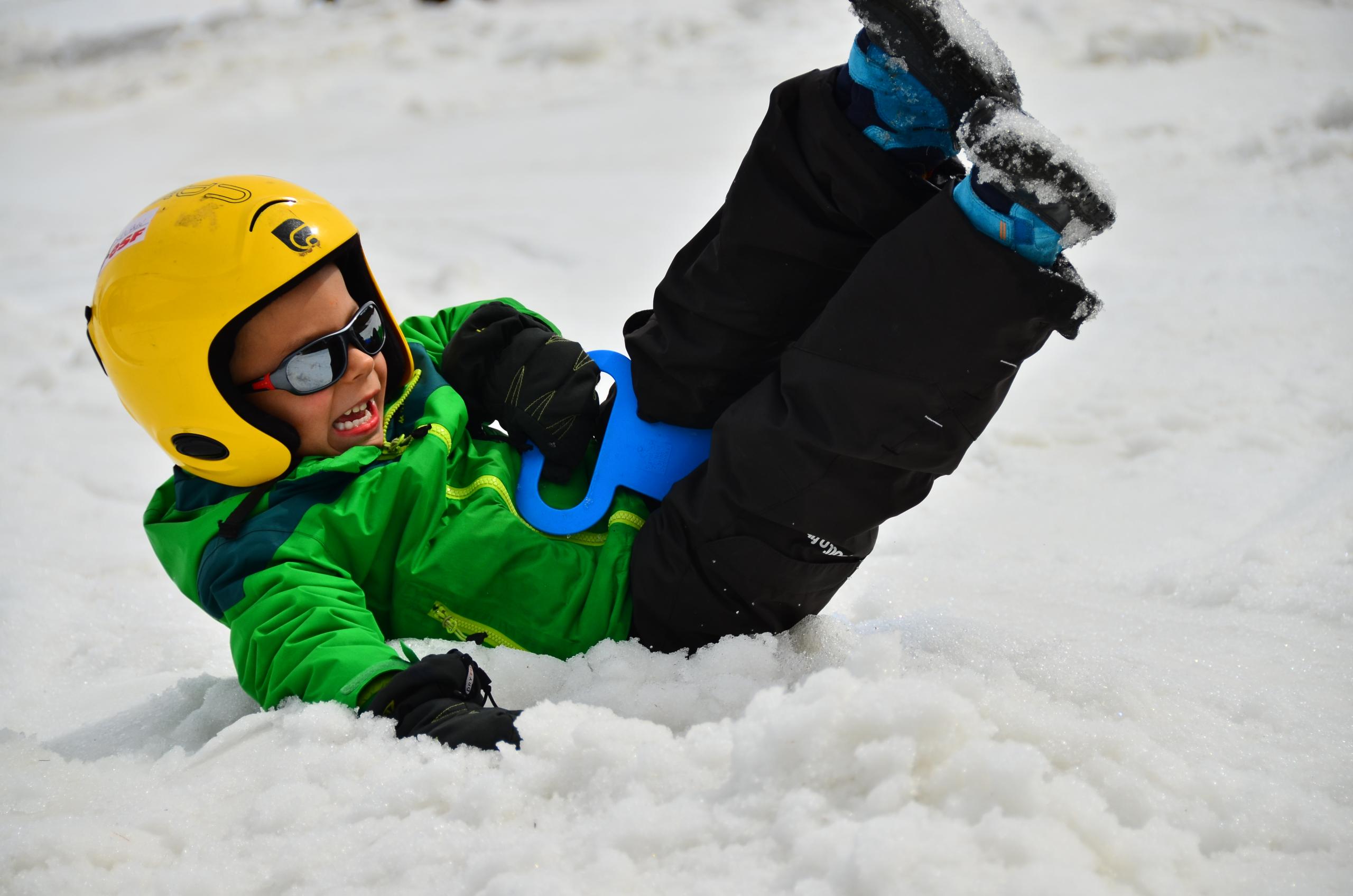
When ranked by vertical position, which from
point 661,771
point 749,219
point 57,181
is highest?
point 749,219

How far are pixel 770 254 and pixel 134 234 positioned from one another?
120 centimetres

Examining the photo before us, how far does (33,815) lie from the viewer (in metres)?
1.45

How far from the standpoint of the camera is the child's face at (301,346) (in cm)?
198

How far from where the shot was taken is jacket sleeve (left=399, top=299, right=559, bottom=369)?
2.37 m

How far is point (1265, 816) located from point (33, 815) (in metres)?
1.59

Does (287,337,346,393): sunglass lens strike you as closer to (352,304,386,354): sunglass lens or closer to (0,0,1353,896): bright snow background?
(352,304,386,354): sunglass lens

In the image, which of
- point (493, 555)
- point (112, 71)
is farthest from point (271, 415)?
point (112, 71)

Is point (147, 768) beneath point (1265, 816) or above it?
beneath

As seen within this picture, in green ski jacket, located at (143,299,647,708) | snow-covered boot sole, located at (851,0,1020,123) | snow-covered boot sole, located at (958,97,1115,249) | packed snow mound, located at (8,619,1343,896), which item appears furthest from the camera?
green ski jacket, located at (143,299,647,708)

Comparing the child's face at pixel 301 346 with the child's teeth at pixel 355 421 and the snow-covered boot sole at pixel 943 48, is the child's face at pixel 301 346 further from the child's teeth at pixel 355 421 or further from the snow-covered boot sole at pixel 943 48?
the snow-covered boot sole at pixel 943 48

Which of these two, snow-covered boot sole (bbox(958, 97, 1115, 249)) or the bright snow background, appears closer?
the bright snow background

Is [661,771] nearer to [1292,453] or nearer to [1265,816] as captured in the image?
[1265,816]

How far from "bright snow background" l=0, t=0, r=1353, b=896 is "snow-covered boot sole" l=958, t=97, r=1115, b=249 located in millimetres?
604

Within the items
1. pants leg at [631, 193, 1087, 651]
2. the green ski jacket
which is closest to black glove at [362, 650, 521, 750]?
the green ski jacket
